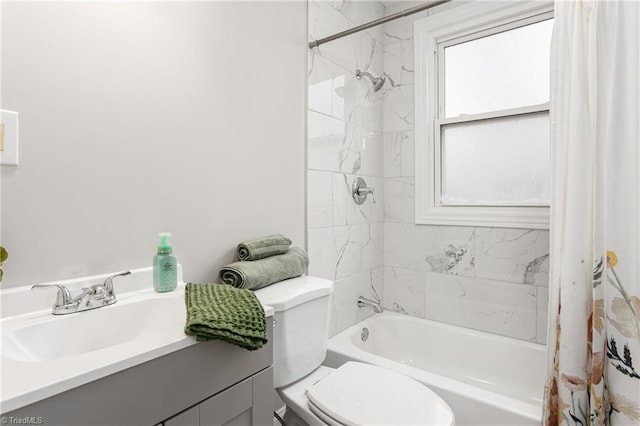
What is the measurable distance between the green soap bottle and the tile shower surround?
30.6 inches

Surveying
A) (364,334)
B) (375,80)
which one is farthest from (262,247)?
(375,80)

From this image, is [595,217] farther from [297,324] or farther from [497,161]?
[297,324]

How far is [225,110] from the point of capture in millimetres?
1328

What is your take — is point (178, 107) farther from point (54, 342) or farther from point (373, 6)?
point (373, 6)

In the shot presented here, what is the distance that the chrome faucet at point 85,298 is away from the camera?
0.87m

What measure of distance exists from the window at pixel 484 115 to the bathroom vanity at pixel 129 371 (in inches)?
59.5

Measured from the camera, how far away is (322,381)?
1.25 m

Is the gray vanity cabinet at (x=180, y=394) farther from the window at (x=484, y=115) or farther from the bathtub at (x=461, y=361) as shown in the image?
the window at (x=484, y=115)

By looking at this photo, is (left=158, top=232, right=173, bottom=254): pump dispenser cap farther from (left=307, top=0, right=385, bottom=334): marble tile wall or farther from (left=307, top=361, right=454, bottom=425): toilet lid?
(left=307, top=0, right=385, bottom=334): marble tile wall

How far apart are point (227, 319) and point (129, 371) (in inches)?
8.0

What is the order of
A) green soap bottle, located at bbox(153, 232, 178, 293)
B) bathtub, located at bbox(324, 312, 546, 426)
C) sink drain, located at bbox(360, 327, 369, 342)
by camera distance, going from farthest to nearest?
1. sink drain, located at bbox(360, 327, 369, 342)
2. bathtub, located at bbox(324, 312, 546, 426)
3. green soap bottle, located at bbox(153, 232, 178, 293)

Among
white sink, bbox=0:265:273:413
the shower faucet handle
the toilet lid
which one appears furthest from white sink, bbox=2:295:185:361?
the shower faucet handle

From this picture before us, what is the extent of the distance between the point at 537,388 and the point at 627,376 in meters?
0.69

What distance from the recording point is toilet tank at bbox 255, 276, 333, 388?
1190 millimetres
